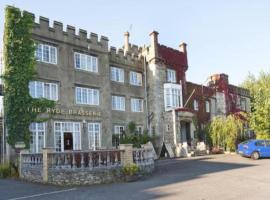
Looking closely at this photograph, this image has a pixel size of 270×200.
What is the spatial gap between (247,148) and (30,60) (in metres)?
17.6

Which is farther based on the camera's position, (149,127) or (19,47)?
(149,127)

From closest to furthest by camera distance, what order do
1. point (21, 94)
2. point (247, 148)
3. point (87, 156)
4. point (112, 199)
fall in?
point (112, 199), point (87, 156), point (21, 94), point (247, 148)

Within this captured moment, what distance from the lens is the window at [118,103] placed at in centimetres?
3125

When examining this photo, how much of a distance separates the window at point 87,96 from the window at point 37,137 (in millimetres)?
3925

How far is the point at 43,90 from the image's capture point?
25.1 metres

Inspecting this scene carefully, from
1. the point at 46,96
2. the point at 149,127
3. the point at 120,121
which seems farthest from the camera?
the point at 149,127

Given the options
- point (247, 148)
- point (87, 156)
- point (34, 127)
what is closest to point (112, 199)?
point (87, 156)

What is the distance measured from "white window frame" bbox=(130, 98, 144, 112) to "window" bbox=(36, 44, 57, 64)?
9598 mm

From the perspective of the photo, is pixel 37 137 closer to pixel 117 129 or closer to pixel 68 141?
pixel 68 141

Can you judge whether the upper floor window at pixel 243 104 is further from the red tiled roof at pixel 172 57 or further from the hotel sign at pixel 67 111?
the hotel sign at pixel 67 111

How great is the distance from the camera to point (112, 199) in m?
12.5

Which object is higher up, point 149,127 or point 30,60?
point 30,60

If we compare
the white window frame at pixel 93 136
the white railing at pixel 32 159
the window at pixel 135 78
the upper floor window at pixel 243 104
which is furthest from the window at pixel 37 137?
the upper floor window at pixel 243 104

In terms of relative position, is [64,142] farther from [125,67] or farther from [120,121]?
[125,67]
